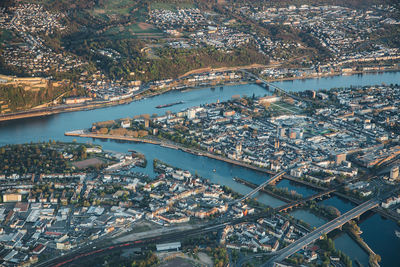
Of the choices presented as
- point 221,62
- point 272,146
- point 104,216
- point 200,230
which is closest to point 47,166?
point 104,216

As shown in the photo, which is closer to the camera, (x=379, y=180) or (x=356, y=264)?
(x=356, y=264)

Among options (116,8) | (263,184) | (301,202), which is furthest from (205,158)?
(116,8)

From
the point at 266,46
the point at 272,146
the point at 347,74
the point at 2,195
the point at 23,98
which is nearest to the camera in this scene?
the point at 2,195

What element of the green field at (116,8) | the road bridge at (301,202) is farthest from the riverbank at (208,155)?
the green field at (116,8)

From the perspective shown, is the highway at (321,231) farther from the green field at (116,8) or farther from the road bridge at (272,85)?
the green field at (116,8)

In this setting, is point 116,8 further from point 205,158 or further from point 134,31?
point 205,158

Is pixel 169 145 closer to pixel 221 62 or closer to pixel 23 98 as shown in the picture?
pixel 23 98

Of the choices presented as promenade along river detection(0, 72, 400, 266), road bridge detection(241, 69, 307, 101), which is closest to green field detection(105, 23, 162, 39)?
road bridge detection(241, 69, 307, 101)
